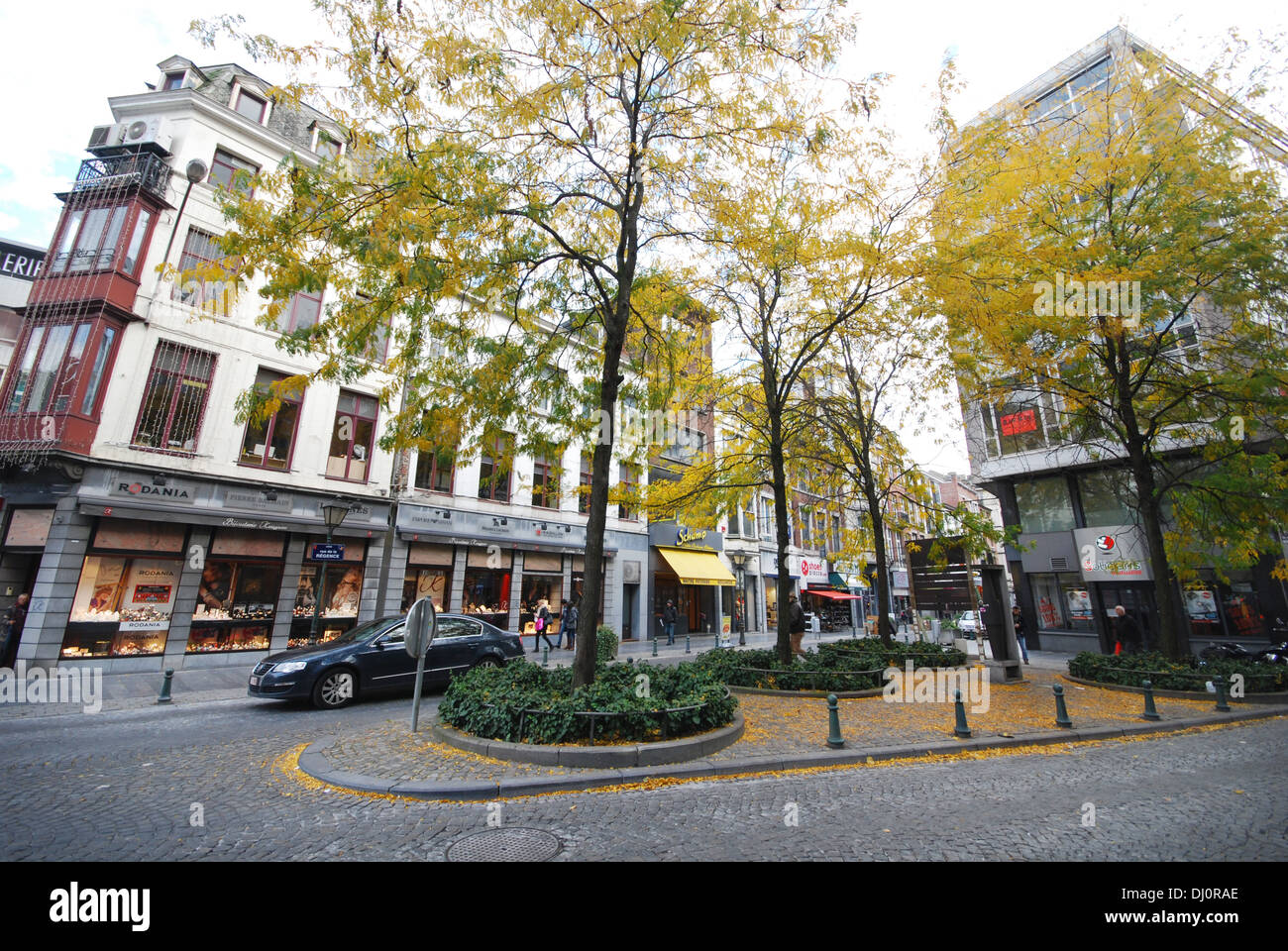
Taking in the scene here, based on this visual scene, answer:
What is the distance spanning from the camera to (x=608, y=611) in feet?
80.7

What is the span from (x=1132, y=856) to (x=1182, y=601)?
22.0m

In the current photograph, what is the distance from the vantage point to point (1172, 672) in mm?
11898

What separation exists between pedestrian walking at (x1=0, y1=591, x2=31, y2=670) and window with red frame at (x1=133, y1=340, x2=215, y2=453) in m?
4.41

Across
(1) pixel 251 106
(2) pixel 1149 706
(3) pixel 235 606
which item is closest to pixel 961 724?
(2) pixel 1149 706

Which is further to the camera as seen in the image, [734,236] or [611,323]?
[734,236]

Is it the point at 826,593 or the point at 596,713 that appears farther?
the point at 826,593

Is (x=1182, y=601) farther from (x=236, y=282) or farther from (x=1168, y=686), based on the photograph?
(x=236, y=282)

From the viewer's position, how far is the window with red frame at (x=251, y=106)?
1761 centimetres

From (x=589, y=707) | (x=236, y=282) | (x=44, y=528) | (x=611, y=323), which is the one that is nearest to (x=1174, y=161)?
(x=611, y=323)

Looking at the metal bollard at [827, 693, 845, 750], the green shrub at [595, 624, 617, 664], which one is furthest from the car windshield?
the metal bollard at [827, 693, 845, 750]

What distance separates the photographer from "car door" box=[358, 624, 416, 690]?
1030 cm

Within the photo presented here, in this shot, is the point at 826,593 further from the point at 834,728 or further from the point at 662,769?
the point at 662,769

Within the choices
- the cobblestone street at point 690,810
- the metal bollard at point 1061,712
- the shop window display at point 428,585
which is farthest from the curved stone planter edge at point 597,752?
the shop window display at point 428,585

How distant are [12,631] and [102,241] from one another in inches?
404
